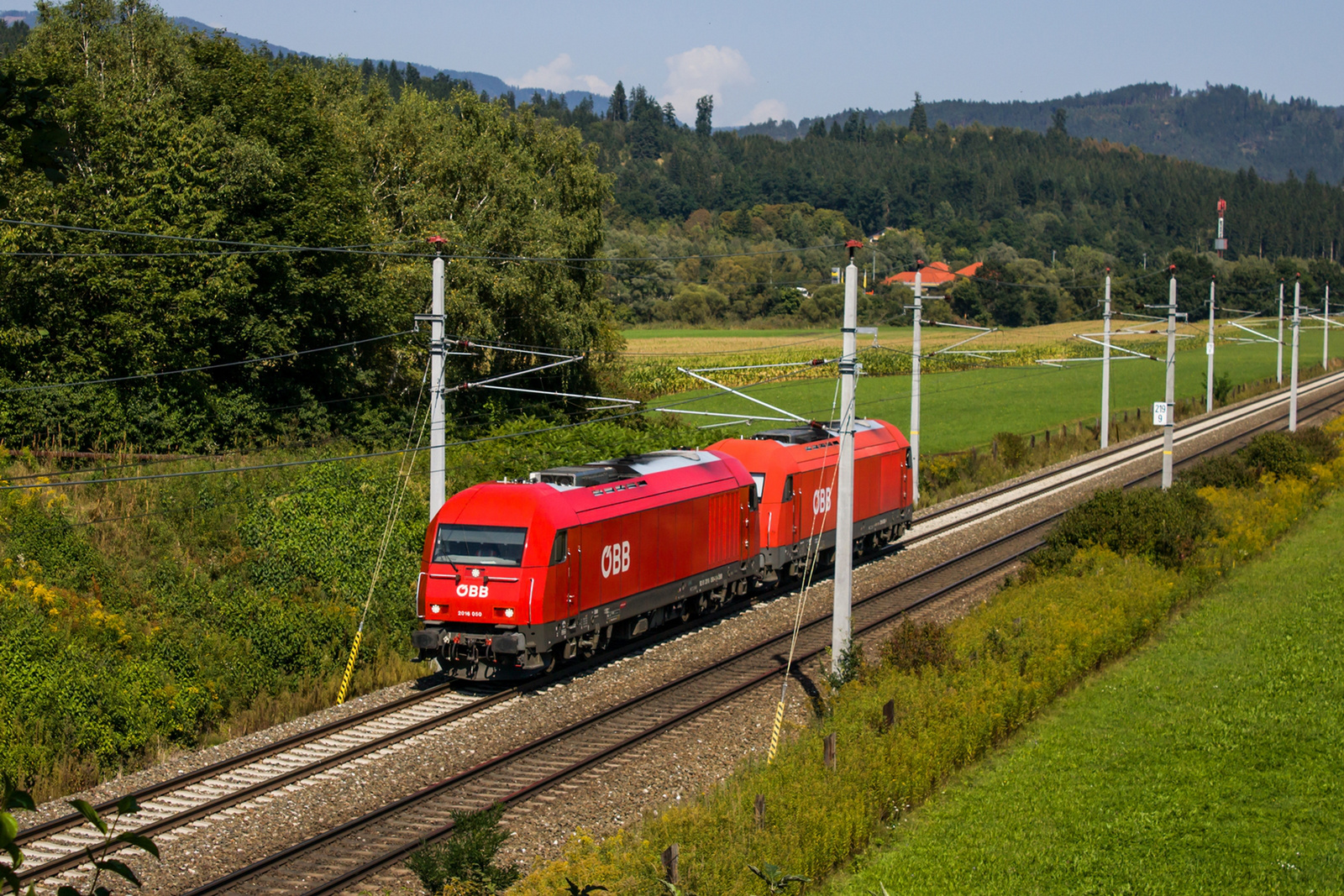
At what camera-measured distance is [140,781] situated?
51.4 feet

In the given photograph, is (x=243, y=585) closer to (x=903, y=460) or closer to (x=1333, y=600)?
(x=903, y=460)

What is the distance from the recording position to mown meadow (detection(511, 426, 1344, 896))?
12.0m

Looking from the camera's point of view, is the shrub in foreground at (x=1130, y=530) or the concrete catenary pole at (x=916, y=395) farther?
the concrete catenary pole at (x=916, y=395)

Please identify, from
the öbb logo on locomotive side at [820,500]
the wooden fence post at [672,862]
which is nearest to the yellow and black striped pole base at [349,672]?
the wooden fence post at [672,862]

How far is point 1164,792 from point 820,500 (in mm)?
15531

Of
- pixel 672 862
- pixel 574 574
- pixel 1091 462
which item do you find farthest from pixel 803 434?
pixel 1091 462

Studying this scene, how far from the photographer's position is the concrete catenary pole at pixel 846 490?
61.5 ft

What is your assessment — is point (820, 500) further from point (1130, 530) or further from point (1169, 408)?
point (1169, 408)

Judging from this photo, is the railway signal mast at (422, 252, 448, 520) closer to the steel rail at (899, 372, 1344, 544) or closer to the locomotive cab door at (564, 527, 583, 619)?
the locomotive cab door at (564, 527, 583, 619)

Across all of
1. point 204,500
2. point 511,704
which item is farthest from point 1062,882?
point 204,500

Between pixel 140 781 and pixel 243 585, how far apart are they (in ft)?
27.5

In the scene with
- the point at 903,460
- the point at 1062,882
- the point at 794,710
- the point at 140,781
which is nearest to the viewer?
the point at 1062,882

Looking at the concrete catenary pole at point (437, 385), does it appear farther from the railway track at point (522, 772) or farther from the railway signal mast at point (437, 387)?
the railway track at point (522, 772)

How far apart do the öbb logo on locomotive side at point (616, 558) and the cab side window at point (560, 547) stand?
51.9 inches
